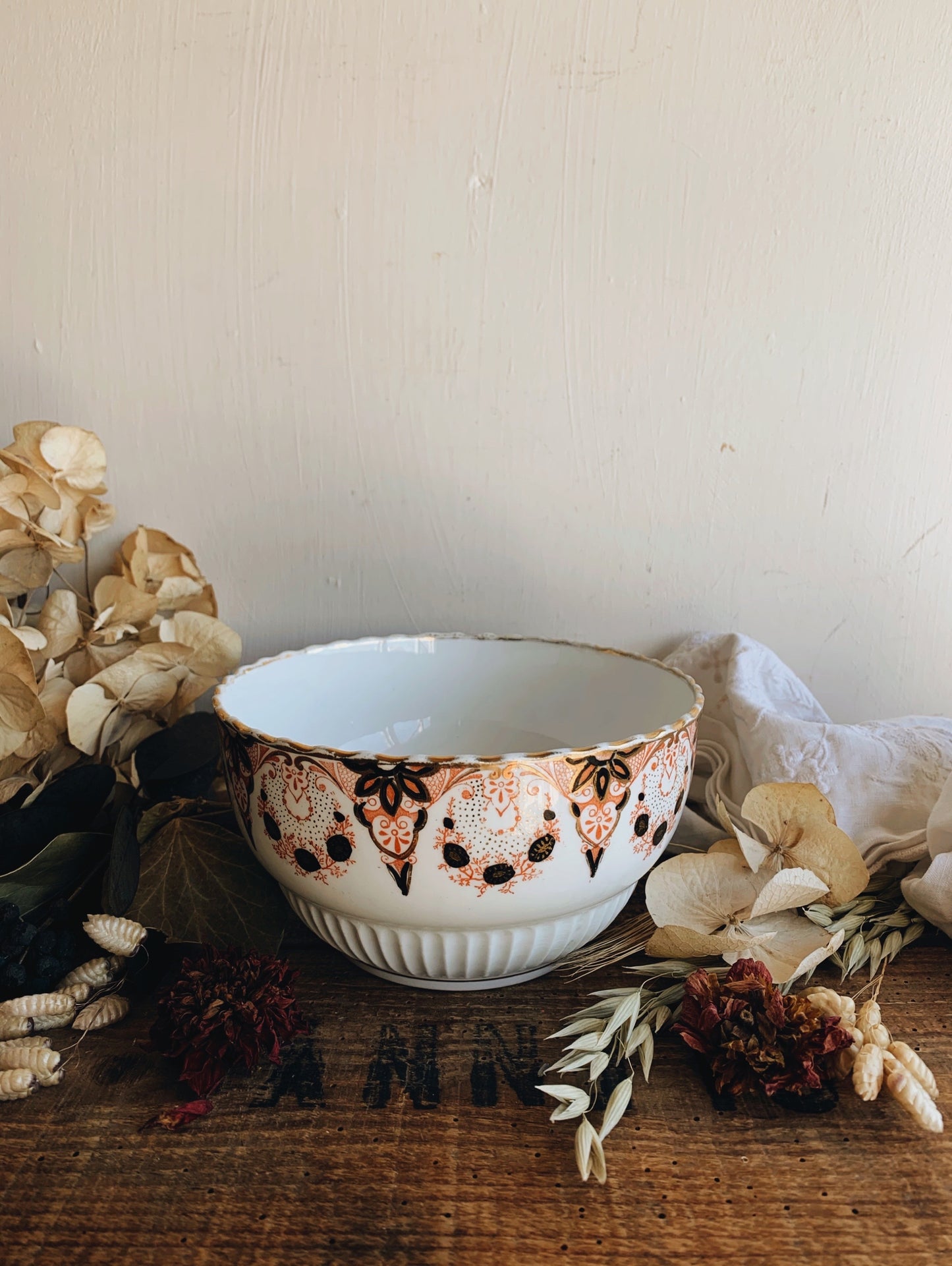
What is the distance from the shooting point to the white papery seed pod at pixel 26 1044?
1.48ft

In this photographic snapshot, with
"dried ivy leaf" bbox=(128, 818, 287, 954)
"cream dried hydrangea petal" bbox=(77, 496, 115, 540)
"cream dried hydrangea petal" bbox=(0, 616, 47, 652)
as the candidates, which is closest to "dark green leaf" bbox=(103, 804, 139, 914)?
"dried ivy leaf" bbox=(128, 818, 287, 954)

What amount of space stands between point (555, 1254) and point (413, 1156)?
7 centimetres

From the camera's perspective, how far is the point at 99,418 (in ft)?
2.28

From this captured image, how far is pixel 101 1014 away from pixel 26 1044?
4cm

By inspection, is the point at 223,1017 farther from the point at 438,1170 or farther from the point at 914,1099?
the point at 914,1099

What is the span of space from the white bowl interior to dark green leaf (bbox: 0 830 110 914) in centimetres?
15

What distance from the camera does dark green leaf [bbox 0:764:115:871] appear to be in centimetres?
54

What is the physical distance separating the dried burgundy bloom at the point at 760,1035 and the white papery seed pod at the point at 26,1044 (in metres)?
0.31

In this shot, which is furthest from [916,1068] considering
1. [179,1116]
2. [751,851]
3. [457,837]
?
[179,1116]

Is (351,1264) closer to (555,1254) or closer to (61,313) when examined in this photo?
(555,1254)

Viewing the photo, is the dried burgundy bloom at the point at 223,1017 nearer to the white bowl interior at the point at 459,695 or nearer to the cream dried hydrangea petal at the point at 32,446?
the white bowl interior at the point at 459,695

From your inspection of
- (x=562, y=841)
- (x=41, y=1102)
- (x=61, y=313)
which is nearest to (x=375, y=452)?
(x=61, y=313)

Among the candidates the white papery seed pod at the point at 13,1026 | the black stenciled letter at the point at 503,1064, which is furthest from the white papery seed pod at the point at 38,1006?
the black stenciled letter at the point at 503,1064

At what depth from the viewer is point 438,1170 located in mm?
395
